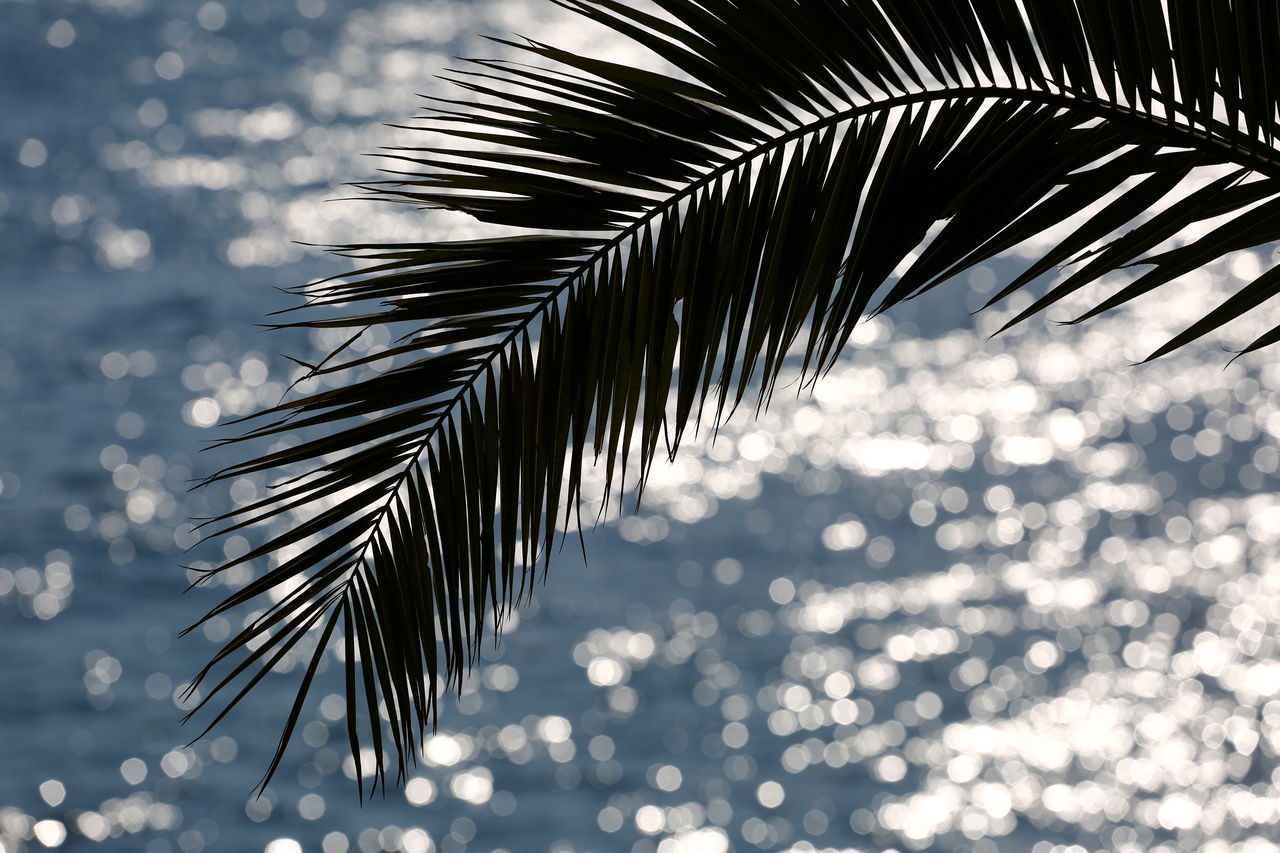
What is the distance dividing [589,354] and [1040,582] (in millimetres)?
11145

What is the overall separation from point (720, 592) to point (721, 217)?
32.8 ft

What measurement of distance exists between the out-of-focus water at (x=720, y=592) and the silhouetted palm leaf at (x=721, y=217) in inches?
287

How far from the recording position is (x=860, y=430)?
1418 cm

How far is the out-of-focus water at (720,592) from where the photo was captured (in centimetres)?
878

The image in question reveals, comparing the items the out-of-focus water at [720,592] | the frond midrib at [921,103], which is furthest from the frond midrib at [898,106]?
the out-of-focus water at [720,592]

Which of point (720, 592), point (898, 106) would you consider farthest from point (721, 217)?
point (720, 592)

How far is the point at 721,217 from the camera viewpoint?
4.94ft

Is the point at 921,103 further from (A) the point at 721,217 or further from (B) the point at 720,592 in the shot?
(B) the point at 720,592

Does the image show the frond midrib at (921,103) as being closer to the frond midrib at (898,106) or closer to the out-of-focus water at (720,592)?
the frond midrib at (898,106)

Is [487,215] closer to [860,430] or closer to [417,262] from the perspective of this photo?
[417,262]

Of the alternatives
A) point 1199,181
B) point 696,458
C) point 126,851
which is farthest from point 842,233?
point 1199,181

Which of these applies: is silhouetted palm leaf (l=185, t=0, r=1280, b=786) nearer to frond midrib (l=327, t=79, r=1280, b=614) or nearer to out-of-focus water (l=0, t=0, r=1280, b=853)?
frond midrib (l=327, t=79, r=1280, b=614)

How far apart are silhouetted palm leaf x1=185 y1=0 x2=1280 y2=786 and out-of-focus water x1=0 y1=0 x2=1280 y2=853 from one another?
287 inches

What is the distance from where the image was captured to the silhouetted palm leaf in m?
1.37
